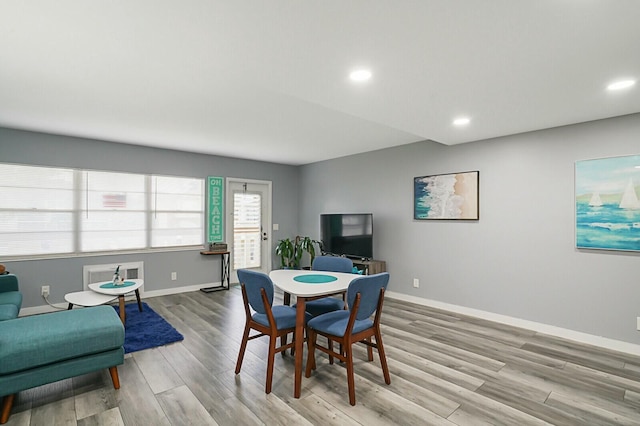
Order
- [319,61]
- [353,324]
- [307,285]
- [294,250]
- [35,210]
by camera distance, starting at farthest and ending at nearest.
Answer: [294,250]
[35,210]
[307,285]
[353,324]
[319,61]

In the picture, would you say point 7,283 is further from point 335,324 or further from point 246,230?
point 335,324

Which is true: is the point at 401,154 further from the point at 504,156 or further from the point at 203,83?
the point at 203,83

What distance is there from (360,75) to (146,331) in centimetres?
351

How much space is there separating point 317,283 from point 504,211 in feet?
8.85

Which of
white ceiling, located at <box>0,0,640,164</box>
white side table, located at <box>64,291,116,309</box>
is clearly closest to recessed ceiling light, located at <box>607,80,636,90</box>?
white ceiling, located at <box>0,0,640,164</box>

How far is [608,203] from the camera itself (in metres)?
3.28

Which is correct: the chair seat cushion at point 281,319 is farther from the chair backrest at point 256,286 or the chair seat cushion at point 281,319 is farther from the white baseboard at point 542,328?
the white baseboard at point 542,328

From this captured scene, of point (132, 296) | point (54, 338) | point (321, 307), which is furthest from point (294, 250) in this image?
point (54, 338)

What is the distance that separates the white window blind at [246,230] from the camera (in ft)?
20.8

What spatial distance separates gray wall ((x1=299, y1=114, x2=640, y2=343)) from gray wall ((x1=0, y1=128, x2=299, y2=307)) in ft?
8.03

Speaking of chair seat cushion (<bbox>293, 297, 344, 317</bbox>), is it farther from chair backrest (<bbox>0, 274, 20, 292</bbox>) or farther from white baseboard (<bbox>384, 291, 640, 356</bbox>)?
chair backrest (<bbox>0, 274, 20, 292</bbox>)

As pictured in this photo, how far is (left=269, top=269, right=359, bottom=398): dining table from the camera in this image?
2.38m

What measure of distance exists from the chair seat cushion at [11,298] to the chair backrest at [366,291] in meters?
3.36

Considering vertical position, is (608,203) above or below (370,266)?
above
